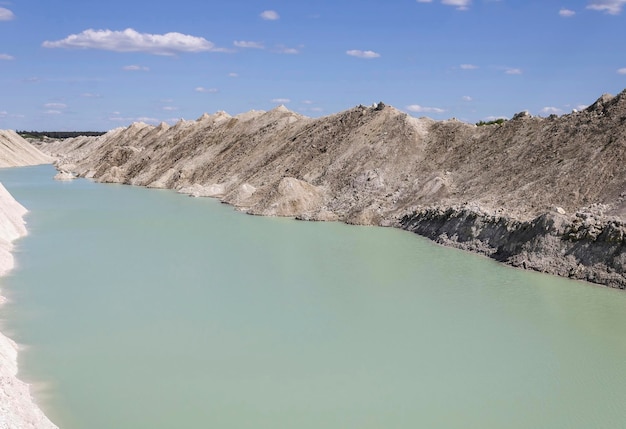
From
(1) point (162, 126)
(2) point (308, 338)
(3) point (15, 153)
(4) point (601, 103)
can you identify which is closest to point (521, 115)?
(4) point (601, 103)

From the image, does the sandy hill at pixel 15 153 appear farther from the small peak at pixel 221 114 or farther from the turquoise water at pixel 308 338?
the turquoise water at pixel 308 338

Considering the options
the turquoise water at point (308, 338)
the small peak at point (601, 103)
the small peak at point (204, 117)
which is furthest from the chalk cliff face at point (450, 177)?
the small peak at point (204, 117)

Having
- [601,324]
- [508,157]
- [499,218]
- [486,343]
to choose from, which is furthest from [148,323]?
[508,157]

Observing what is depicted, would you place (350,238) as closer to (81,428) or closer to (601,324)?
(601,324)

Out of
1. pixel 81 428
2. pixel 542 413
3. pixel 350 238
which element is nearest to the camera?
pixel 81 428

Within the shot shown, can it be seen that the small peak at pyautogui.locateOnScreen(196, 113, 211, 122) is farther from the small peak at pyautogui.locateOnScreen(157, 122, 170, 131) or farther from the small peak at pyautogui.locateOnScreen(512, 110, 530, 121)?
the small peak at pyautogui.locateOnScreen(512, 110, 530, 121)

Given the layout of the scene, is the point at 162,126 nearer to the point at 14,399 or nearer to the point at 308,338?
the point at 308,338
